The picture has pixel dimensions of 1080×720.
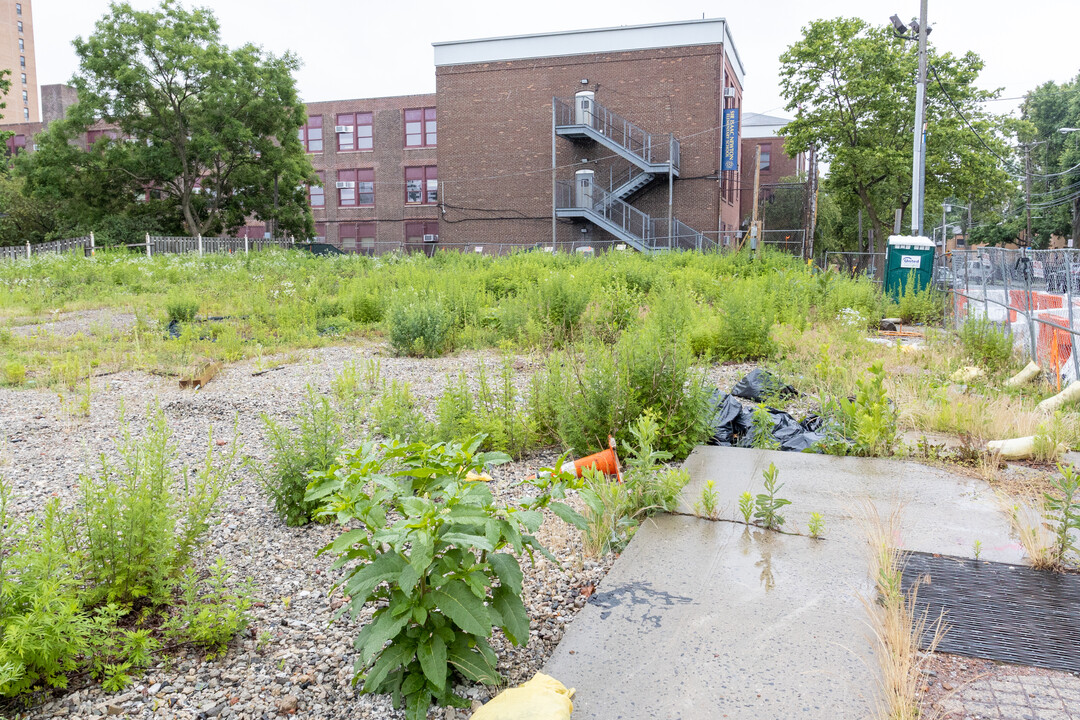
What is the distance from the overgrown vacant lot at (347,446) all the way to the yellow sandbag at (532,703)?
0.17 meters

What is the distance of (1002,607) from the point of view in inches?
121

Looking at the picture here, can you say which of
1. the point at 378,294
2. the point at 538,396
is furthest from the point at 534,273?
the point at 538,396

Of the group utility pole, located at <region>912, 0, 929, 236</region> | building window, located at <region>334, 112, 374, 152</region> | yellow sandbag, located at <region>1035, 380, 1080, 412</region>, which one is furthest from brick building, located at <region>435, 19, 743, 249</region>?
yellow sandbag, located at <region>1035, 380, 1080, 412</region>

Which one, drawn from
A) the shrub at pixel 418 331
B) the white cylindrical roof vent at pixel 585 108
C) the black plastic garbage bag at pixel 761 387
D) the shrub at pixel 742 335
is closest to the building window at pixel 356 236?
the white cylindrical roof vent at pixel 585 108

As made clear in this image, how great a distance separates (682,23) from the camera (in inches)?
1423

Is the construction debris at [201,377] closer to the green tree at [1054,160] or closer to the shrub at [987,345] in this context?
the shrub at [987,345]

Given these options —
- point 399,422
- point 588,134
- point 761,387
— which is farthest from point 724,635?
point 588,134

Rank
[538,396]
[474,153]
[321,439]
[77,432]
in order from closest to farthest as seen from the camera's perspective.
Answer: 1. [321,439]
2. [538,396]
3. [77,432]
4. [474,153]

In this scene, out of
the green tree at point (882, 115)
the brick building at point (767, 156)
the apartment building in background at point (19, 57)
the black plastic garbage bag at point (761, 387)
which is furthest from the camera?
the apartment building in background at point (19, 57)

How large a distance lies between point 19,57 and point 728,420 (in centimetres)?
12388

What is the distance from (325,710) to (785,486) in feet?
10.1

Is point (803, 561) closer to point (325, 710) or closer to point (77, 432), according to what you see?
point (325, 710)

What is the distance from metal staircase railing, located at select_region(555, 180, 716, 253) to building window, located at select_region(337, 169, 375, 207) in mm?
18534

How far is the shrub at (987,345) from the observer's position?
28.6 feet
